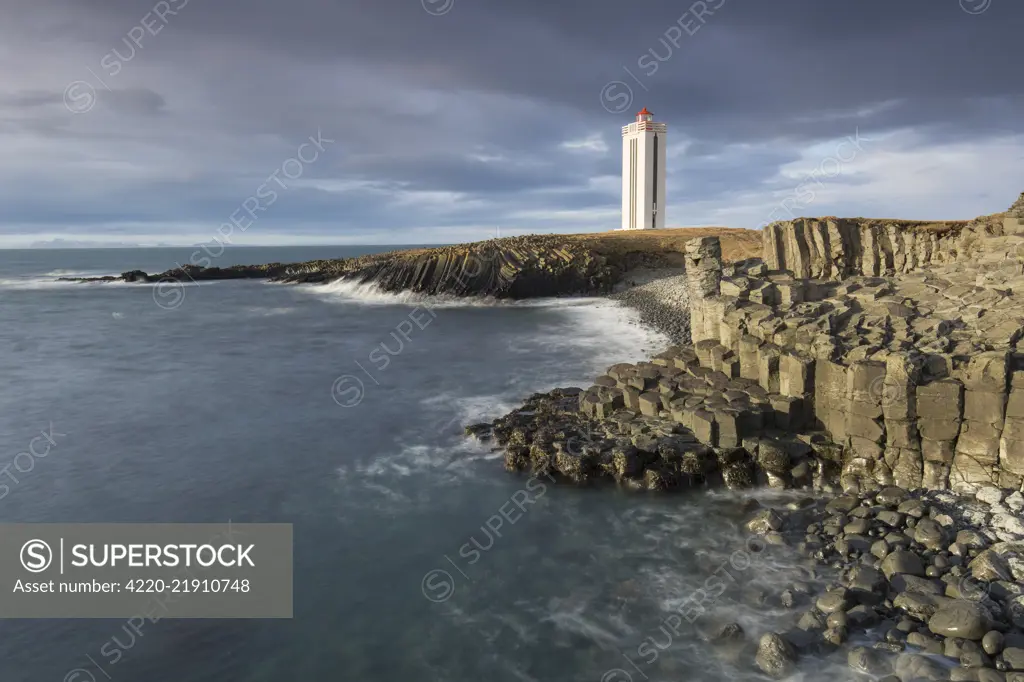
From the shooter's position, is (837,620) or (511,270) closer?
(837,620)

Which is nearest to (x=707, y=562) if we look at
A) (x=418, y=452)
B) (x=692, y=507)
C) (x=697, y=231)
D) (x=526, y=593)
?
(x=692, y=507)

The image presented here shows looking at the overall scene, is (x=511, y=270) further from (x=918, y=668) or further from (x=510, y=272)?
(x=918, y=668)

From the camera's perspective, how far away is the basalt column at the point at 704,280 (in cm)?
1758

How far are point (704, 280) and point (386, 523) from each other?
1170 centimetres

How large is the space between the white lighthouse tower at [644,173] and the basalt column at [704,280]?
153ft

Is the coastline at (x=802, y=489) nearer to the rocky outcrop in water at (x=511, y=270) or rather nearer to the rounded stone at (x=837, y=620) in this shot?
the rounded stone at (x=837, y=620)

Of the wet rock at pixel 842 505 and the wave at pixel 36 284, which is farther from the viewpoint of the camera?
the wave at pixel 36 284

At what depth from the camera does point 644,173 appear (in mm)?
63656

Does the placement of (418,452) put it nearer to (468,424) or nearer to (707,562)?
(468,424)

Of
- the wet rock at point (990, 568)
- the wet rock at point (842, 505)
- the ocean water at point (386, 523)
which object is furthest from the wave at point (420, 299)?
the wet rock at point (990, 568)

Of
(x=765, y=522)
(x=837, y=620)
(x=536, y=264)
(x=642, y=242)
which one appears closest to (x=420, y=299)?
(x=536, y=264)

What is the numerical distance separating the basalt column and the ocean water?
425 cm

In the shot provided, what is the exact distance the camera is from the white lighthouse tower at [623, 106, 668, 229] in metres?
62.0

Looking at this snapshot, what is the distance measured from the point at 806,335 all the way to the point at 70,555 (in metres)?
14.7
